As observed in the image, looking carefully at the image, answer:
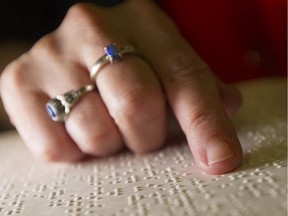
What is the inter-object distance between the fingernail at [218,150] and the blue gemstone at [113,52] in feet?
0.26

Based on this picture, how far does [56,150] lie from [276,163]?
132mm

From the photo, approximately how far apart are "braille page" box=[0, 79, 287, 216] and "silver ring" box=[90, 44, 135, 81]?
0.18 ft

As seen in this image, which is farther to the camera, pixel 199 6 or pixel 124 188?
pixel 199 6

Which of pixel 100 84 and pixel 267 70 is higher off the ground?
pixel 100 84

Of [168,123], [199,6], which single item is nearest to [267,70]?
[199,6]

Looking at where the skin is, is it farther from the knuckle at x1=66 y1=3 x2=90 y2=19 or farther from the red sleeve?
the red sleeve

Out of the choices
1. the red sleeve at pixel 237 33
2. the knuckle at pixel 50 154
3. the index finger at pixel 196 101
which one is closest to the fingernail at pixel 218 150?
the index finger at pixel 196 101

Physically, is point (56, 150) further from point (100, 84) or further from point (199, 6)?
point (199, 6)

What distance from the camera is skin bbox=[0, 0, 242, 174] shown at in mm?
260

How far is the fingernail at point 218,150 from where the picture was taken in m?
0.22

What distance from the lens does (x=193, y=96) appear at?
255mm

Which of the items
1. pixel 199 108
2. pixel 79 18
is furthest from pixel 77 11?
pixel 199 108

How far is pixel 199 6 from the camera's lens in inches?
16.9

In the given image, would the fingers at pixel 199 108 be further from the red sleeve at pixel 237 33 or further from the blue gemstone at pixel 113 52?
the red sleeve at pixel 237 33
